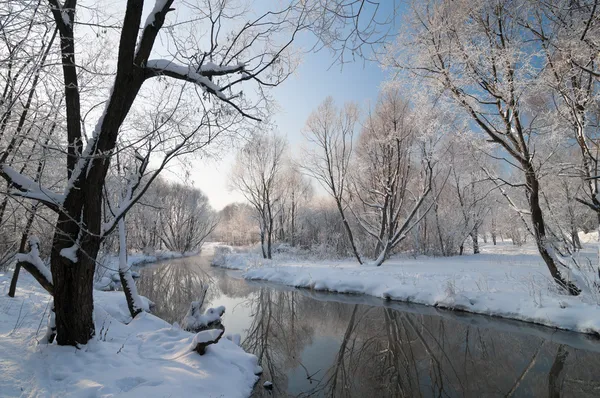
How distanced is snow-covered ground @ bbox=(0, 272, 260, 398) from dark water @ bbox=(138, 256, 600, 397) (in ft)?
2.47

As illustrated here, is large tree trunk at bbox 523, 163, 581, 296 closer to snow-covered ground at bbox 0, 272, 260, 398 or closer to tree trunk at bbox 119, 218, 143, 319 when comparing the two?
snow-covered ground at bbox 0, 272, 260, 398

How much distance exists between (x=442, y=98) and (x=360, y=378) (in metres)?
6.92

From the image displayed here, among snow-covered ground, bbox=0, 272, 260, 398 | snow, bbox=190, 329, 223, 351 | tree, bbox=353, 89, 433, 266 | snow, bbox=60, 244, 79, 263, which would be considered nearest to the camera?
snow-covered ground, bbox=0, 272, 260, 398

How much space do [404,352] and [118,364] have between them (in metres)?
5.08

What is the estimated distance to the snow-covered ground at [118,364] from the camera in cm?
306

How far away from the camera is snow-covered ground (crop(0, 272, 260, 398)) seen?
10.0 feet

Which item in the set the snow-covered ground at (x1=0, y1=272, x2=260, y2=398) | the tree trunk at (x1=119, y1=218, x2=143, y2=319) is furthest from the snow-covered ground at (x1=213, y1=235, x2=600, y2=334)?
the tree trunk at (x1=119, y1=218, x2=143, y2=319)

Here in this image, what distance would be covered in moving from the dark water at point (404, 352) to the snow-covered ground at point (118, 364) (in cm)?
75

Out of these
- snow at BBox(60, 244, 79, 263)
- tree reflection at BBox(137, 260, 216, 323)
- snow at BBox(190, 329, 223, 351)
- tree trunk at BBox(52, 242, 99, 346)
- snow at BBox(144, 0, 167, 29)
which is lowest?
tree reflection at BBox(137, 260, 216, 323)

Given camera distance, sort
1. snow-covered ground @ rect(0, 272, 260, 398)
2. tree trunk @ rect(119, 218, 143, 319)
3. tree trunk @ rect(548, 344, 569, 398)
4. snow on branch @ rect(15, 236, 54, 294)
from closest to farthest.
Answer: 1. snow-covered ground @ rect(0, 272, 260, 398)
2. snow on branch @ rect(15, 236, 54, 294)
3. tree trunk @ rect(548, 344, 569, 398)
4. tree trunk @ rect(119, 218, 143, 319)

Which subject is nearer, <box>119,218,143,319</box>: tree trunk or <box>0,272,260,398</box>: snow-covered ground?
<box>0,272,260,398</box>: snow-covered ground

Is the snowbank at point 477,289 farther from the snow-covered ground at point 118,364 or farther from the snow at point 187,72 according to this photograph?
the snow at point 187,72

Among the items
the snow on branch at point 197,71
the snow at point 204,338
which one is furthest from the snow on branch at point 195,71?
the snow at point 204,338

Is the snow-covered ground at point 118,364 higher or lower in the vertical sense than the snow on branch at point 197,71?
lower
